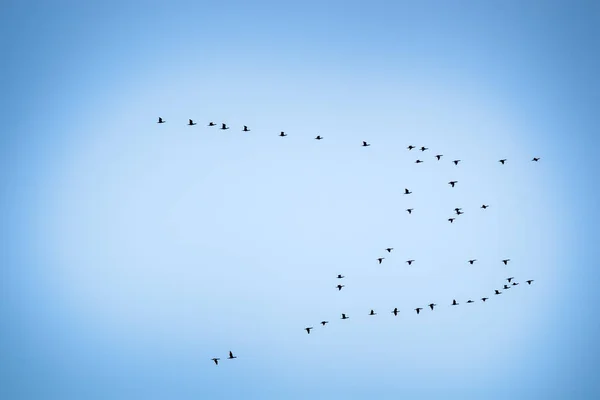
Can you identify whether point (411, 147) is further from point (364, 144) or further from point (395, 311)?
point (395, 311)

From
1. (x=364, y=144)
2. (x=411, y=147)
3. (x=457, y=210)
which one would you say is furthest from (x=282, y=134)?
(x=457, y=210)

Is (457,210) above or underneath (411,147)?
underneath

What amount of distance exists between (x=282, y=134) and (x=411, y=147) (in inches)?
519

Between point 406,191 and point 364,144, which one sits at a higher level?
point 364,144

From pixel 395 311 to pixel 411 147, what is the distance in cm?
1646

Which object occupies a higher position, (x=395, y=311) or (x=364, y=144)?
(x=364, y=144)

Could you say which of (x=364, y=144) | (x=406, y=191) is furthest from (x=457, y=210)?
(x=364, y=144)

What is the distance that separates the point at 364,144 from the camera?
6544cm

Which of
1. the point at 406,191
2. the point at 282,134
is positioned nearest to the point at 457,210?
the point at 406,191

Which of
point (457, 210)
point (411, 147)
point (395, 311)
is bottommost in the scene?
point (395, 311)

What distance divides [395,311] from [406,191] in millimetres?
Answer: 11881

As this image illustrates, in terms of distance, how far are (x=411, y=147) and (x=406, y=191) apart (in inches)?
180

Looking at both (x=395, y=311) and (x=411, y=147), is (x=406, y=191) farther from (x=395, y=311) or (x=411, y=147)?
(x=395, y=311)

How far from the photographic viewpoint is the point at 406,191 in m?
66.5
